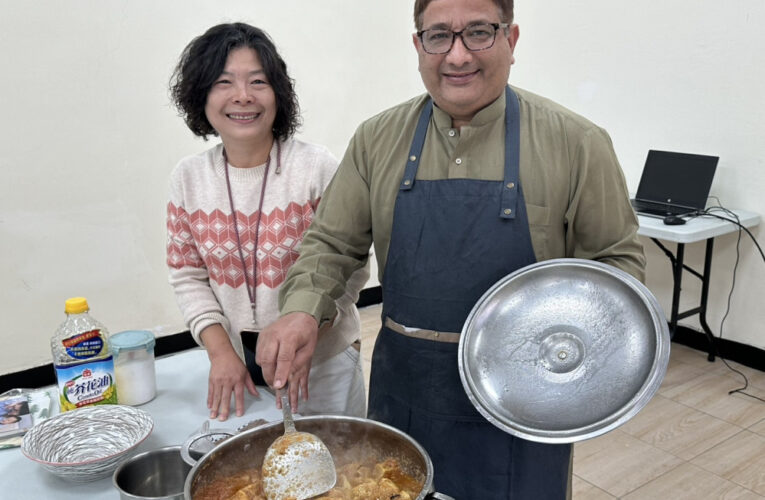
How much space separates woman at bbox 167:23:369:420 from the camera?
1412mm

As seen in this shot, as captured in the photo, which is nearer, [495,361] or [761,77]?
[495,361]

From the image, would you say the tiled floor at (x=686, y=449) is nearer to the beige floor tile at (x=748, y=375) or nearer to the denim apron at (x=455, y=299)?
the beige floor tile at (x=748, y=375)

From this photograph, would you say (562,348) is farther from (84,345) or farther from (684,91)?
(684,91)

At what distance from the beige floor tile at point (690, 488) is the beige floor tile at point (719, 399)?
1.65 ft

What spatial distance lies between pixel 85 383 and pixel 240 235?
430 millimetres

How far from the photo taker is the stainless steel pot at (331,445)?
0.94 m

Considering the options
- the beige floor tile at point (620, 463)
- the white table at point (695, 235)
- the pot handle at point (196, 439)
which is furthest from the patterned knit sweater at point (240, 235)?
the white table at point (695, 235)

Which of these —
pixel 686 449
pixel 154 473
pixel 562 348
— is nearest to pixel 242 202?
pixel 154 473

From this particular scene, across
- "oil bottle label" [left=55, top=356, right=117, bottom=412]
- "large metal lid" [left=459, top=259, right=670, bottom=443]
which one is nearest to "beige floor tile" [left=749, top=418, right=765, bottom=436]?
"large metal lid" [left=459, top=259, right=670, bottom=443]

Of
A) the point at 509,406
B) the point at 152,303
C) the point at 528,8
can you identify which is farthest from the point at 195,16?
the point at 509,406

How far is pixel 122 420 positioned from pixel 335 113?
306 cm

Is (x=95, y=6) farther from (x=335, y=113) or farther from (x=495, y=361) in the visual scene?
(x=495, y=361)

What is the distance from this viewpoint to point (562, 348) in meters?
1.09

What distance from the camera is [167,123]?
3.33m
